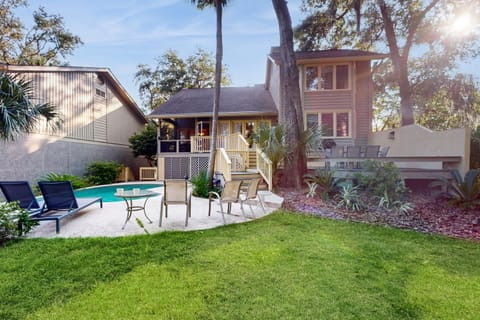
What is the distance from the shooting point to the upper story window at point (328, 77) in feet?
42.4

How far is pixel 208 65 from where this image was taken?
81.1ft

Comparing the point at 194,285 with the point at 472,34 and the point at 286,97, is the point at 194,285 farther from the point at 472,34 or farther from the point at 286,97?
the point at 472,34

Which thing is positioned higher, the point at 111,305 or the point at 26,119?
the point at 26,119

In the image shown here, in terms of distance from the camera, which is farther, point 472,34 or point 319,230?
point 472,34

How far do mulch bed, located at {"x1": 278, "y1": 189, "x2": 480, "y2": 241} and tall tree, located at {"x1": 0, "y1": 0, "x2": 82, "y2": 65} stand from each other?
74.6 feet

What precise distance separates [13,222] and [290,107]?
26.3 feet

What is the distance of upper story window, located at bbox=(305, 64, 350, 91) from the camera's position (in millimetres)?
12938

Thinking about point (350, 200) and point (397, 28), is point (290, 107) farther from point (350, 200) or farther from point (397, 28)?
point (397, 28)

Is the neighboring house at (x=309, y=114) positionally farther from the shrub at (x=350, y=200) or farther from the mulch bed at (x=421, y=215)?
the shrub at (x=350, y=200)

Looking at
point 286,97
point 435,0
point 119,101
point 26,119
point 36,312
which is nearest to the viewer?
point 36,312

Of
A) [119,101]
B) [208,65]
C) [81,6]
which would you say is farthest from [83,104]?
[208,65]

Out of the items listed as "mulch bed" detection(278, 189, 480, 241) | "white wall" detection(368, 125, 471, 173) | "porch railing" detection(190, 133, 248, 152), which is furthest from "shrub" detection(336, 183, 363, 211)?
"porch railing" detection(190, 133, 248, 152)

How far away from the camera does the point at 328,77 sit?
13062 mm

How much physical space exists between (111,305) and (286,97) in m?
8.14
